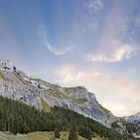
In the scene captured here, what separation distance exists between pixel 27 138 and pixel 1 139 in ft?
76.1

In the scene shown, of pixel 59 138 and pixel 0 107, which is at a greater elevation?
pixel 0 107

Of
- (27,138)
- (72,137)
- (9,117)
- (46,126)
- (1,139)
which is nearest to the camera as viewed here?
(1,139)

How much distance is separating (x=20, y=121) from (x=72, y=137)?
31972 mm

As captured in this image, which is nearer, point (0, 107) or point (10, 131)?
point (10, 131)

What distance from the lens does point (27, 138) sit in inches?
5650

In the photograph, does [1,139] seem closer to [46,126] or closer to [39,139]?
[39,139]

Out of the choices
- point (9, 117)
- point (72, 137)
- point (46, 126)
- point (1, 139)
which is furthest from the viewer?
point (46, 126)

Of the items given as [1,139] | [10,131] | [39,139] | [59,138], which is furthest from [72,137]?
[1,139]

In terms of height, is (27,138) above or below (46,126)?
below

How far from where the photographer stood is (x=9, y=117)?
171m

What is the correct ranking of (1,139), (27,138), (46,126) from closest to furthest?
(1,139) < (27,138) < (46,126)

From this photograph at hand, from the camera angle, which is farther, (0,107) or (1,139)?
(0,107)

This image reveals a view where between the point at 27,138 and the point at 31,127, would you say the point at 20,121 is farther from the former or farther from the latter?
the point at 27,138

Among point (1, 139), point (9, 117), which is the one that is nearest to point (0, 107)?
point (9, 117)
